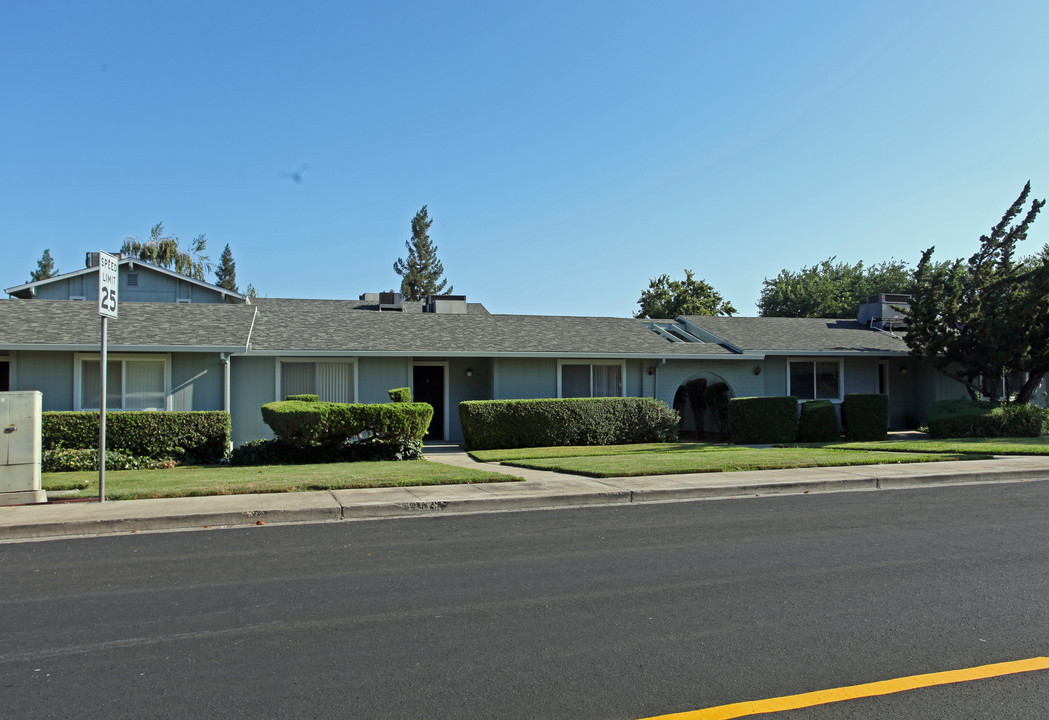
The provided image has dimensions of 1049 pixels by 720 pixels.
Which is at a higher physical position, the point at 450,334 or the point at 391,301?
the point at 391,301

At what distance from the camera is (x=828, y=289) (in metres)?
54.8

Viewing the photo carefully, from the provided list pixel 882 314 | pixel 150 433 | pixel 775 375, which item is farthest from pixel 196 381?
pixel 882 314

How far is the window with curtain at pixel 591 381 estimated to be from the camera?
2275 centimetres

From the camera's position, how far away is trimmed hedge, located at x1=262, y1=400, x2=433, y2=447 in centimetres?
1578

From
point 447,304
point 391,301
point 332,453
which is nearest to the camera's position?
point 332,453

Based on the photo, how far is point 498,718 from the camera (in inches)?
156

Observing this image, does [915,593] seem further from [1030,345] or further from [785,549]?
[1030,345]

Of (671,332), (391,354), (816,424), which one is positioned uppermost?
(671,332)

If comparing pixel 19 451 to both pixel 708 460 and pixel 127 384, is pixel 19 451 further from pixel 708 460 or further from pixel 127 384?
pixel 708 460

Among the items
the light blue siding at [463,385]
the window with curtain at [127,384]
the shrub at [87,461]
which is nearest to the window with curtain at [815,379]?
the light blue siding at [463,385]

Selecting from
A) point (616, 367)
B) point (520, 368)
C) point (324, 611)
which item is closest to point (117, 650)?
point (324, 611)

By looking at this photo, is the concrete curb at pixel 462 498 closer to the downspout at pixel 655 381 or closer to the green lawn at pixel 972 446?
the green lawn at pixel 972 446

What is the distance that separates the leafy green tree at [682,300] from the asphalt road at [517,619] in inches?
1721

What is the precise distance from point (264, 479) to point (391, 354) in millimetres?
8142
